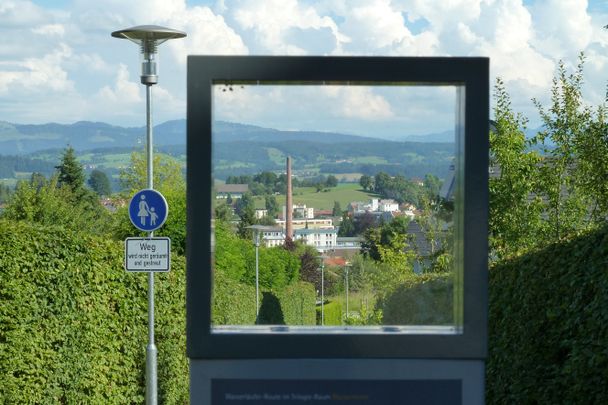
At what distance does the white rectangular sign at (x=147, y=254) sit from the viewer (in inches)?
501

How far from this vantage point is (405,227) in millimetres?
4910

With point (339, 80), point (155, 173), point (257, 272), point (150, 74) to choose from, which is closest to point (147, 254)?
point (150, 74)

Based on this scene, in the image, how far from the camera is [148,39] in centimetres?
1405

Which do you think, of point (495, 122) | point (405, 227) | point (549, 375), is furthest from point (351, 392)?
point (495, 122)

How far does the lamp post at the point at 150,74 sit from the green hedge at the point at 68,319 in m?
0.24

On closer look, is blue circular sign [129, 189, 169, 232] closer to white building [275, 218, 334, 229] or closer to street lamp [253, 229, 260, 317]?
street lamp [253, 229, 260, 317]

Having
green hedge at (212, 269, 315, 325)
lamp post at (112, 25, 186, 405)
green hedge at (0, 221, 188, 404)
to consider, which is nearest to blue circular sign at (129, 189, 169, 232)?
lamp post at (112, 25, 186, 405)

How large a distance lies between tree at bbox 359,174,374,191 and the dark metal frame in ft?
2.15

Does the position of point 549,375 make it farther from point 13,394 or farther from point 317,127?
point 13,394

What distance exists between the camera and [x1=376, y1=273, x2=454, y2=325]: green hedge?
4.51 m

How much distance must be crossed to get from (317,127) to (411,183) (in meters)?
0.53

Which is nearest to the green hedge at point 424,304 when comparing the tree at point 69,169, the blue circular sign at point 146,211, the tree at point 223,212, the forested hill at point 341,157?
the forested hill at point 341,157

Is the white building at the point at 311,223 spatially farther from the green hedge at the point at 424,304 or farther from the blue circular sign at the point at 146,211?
the blue circular sign at the point at 146,211

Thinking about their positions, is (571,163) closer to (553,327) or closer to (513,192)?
(513,192)
